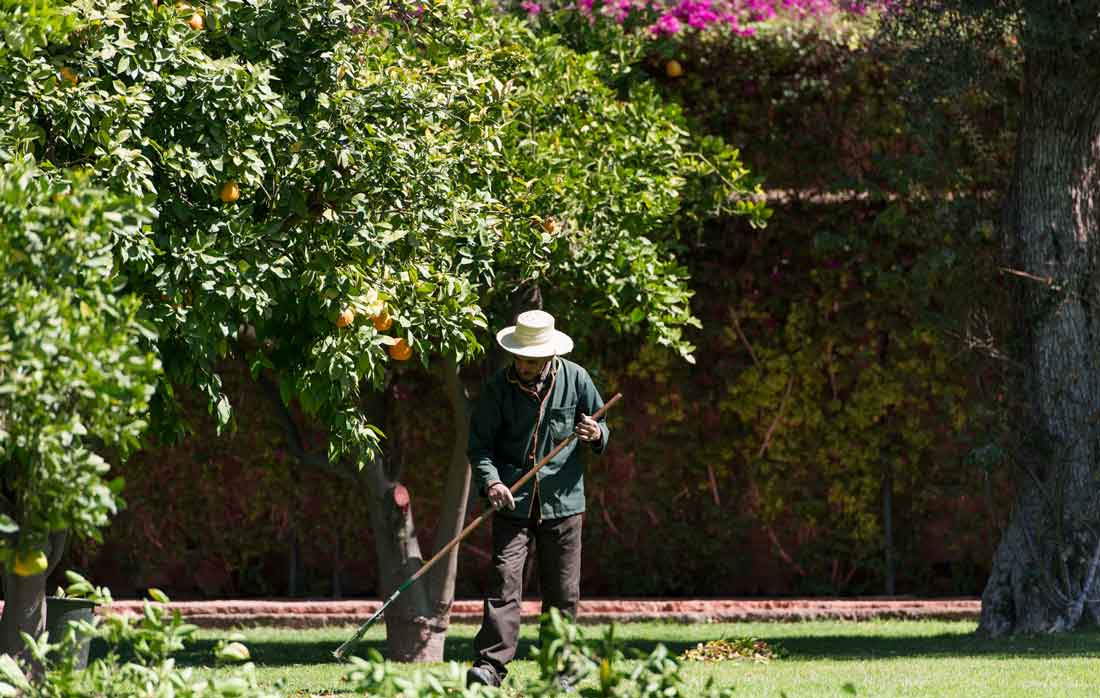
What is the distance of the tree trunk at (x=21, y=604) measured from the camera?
595 centimetres

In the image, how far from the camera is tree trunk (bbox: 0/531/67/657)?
19.5 feet

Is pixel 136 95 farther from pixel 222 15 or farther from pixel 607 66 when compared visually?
pixel 607 66

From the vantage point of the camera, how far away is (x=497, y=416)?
7.06 meters

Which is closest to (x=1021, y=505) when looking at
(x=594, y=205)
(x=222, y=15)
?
(x=594, y=205)

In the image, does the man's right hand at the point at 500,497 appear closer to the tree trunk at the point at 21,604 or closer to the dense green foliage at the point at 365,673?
the tree trunk at the point at 21,604

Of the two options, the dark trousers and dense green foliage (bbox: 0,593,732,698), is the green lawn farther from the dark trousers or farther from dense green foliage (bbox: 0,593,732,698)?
dense green foliage (bbox: 0,593,732,698)

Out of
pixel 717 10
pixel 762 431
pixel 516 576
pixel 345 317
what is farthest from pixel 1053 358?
pixel 345 317

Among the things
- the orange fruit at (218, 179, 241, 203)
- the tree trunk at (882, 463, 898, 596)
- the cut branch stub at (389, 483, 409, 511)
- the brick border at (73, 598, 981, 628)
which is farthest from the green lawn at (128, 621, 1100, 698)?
the orange fruit at (218, 179, 241, 203)

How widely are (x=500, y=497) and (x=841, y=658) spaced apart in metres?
2.36

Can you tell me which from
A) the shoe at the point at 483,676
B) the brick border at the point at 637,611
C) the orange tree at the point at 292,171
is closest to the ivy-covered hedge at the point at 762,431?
the brick border at the point at 637,611

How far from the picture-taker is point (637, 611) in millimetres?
10703

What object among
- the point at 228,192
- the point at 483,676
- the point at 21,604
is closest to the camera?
the point at 228,192

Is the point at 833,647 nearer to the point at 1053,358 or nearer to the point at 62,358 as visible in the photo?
the point at 1053,358

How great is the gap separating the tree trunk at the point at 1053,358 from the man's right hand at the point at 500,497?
132 inches
